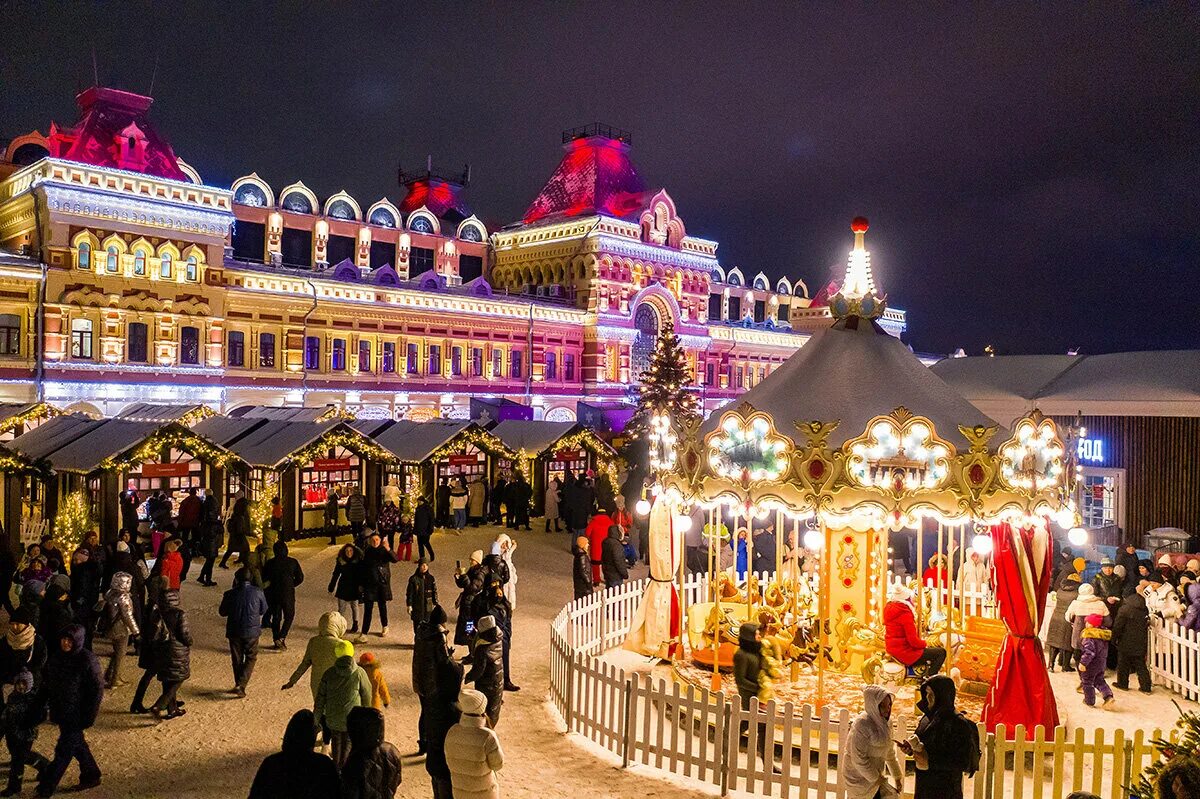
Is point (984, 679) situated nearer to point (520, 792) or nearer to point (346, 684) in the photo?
point (520, 792)

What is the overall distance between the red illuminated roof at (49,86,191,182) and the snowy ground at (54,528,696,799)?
18.3 meters

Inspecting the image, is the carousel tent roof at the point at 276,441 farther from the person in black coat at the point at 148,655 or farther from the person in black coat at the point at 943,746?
the person in black coat at the point at 943,746

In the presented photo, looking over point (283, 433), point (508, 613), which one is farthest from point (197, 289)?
point (508, 613)

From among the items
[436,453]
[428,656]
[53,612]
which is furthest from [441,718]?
[436,453]

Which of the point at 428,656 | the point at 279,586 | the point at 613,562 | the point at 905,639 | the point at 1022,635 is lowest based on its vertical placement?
the point at 905,639

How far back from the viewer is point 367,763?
17.0ft

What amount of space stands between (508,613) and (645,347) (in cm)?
3229

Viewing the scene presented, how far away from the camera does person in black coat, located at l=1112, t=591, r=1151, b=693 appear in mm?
10617

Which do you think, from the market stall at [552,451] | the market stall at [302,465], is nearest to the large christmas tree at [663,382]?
the market stall at [552,451]

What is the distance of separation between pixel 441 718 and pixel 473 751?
975mm

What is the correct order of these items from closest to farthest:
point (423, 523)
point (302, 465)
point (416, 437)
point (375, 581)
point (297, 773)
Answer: point (297, 773) → point (375, 581) → point (423, 523) → point (302, 465) → point (416, 437)

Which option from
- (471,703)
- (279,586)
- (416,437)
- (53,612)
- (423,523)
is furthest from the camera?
(416,437)

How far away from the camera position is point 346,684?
7188 millimetres

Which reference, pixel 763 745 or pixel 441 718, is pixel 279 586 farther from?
pixel 763 745
